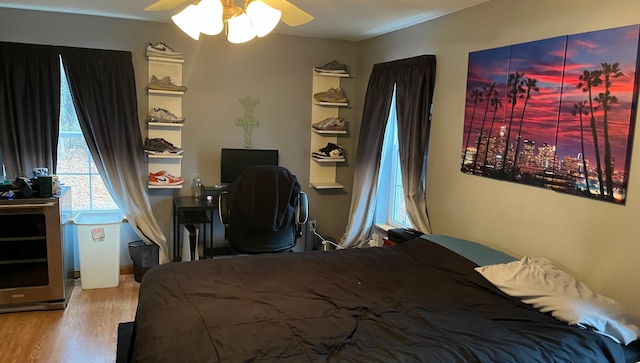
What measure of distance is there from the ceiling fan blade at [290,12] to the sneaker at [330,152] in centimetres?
232

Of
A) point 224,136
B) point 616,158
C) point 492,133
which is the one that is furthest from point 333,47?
point 616,158

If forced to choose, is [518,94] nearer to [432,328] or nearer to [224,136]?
[432,328]

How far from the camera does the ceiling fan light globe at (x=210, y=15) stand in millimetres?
2008

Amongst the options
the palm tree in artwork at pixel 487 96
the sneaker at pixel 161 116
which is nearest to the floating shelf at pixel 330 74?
the sneaker at pixel 161 116

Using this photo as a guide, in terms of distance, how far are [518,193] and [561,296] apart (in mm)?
808

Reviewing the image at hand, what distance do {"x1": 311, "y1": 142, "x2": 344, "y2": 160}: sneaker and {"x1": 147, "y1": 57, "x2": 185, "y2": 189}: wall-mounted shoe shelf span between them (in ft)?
4.55

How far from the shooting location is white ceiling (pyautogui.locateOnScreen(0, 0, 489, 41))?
3.28 m

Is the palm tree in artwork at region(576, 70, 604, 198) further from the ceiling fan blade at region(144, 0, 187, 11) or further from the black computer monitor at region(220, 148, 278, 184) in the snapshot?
the black computer monitor at region(220, 148, 278, 184)

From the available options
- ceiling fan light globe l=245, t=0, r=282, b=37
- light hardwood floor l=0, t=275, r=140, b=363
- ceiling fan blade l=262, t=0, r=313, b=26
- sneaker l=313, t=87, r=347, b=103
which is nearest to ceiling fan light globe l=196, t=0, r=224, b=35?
ceiling fan light globe l=245, t=0, r=282, b=37

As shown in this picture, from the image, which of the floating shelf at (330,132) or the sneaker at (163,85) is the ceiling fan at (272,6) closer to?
the sneaker at (163,85)

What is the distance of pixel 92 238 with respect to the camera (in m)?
3.98

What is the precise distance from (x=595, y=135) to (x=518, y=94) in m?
0.59

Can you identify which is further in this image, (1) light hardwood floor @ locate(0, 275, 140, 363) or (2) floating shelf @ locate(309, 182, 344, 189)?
(2) floating shelf @ locate(309, 182, 344, 189)

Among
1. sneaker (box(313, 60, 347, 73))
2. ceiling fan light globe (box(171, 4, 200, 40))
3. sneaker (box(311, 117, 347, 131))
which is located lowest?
sneaker (box(311, 117, 347, 131))
